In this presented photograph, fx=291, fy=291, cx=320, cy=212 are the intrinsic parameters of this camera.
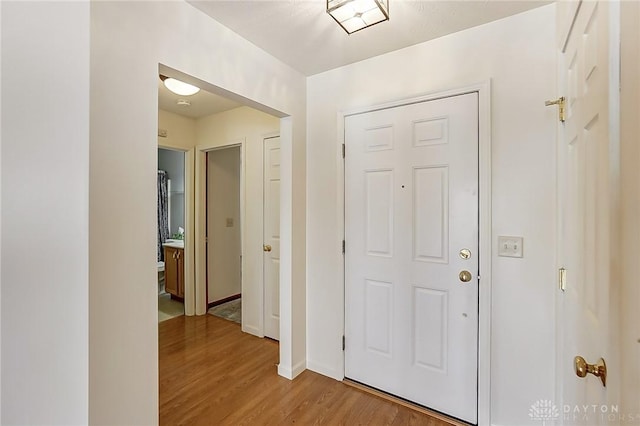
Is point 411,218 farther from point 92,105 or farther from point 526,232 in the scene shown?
point 92,105

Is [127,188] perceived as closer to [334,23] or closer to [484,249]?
[334,23]

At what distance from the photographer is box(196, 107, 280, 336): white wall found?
10.2ft

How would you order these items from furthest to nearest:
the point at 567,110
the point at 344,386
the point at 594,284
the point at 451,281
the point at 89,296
A: the point at 344,386
the point at 451,281
the point at 567,110
the point at 89,296
the point at 594,284

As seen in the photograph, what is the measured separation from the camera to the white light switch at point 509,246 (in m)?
1.67

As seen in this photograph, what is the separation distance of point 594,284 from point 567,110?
87cm

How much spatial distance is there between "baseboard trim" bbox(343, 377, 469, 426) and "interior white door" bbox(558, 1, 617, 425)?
63cm

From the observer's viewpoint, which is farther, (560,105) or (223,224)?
(223,224)

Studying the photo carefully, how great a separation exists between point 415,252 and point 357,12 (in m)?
1.45

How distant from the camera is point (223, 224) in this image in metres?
4.03

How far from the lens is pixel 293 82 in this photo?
2365mm

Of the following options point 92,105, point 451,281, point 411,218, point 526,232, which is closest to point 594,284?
point 526,232

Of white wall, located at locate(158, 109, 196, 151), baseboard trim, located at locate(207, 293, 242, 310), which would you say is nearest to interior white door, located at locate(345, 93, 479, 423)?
white wall, located at locate(158, 109, 196, 151)

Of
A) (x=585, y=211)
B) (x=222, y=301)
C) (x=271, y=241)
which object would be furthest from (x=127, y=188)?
(x=222, y=301)

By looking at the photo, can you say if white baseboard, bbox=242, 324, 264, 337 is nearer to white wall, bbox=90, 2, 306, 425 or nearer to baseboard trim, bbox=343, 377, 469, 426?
baseboard trim, bbox=343, 377, 469, 426
